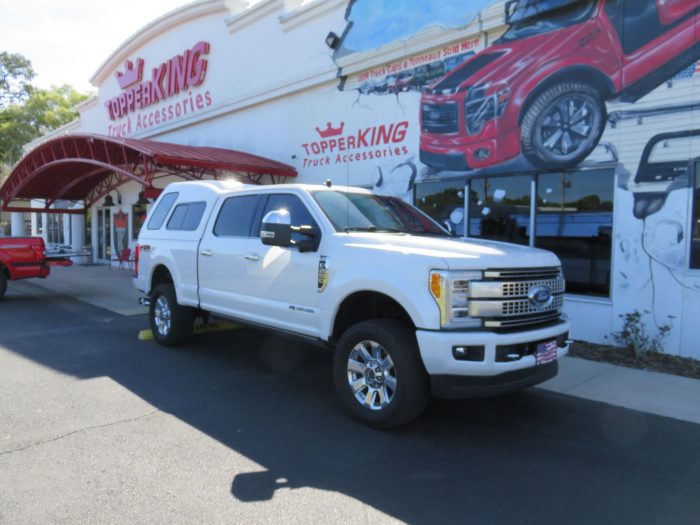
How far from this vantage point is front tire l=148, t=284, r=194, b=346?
7191 millimetres

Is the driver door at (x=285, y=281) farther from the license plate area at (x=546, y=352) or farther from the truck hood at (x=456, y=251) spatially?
the license plate area at (x=546, y=352)

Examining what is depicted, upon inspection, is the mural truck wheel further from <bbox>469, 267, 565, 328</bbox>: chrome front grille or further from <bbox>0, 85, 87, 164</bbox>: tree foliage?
<bbox>0, 85, 87, 164</bbox>: tree foliage

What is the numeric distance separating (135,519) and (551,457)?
116 inches

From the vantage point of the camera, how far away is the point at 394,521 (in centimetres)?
316

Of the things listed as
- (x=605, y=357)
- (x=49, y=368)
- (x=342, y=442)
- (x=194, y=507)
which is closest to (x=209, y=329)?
(x=49, y=368)

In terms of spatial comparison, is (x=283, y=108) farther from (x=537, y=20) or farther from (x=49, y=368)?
(x=49, y=368)

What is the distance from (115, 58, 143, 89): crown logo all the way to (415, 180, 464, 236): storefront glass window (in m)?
12.9

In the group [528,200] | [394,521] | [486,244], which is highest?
[528,200]

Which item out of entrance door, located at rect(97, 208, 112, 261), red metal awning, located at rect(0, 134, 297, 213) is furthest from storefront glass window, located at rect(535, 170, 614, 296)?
entrance door, located at rect(97, 208, 112, 261)

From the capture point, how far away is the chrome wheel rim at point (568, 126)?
25.6 feet

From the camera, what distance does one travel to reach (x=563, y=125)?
318 inches

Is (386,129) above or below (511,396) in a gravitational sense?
above

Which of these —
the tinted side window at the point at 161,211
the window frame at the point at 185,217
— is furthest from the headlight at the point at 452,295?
the tinted side window at the point at 161,211

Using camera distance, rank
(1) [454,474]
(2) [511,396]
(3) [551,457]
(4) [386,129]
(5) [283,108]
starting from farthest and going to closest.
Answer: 1. (5) [283,108]
2. (4) [386,129]
3. (2) [511,396]
4. (3) [551,457]
5. (1) [454,474]
